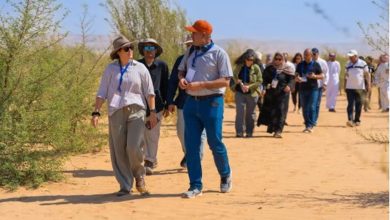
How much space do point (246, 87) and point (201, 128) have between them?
5.44m

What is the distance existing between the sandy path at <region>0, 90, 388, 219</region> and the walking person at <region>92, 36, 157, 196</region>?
0.98 feet

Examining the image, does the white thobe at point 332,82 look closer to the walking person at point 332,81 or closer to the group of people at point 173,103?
the walking person at point 332,81

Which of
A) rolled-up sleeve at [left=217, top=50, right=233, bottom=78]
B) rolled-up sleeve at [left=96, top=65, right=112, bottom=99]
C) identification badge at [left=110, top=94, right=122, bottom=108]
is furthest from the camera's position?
rolled-up sleeve at [left=96, top=65, right=112, bottom=99]

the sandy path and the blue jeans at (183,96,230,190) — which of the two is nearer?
the sandy path

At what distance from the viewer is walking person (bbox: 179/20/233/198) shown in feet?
24.7

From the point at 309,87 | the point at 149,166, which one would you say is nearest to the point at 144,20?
the point at 309,87

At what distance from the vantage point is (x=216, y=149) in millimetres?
7723

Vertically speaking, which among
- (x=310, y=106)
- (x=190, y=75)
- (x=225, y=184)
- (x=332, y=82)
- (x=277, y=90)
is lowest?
(x=225, y=184)

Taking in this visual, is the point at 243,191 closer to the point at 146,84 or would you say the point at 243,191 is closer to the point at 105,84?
the point at 146,84

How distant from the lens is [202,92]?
24.8ft

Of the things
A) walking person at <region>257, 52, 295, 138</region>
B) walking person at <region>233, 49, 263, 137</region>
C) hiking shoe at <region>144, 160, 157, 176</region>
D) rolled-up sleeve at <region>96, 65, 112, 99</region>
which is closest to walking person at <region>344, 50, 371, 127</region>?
walking person at <region>257, 52, 295, 138</region>

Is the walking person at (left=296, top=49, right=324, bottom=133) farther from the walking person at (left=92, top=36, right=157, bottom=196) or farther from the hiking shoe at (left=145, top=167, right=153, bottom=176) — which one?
the walking person at (left=92, top=36, right=157, bottom=196)

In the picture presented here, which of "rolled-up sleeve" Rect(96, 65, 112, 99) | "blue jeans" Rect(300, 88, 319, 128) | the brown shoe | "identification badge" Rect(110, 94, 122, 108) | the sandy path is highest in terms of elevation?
"rolled-up sleeve" Rect(96, 65, 112, 99)

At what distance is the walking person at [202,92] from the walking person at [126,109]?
0.47 m
